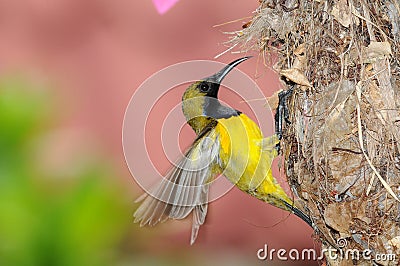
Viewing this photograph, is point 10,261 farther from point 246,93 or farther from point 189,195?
point 246,93

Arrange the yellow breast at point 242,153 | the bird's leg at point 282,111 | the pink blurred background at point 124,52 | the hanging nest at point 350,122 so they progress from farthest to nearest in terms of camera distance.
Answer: the pink blurred background at point 124,52 → the yellow breast at point 242,153 → the bird's leg at point 282,111 → the hanging nest at point 350,122

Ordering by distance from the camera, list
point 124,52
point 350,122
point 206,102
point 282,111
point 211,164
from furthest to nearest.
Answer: point 124,52 → point 206,102 → point 211,164 → point 282,111 → point 350,122

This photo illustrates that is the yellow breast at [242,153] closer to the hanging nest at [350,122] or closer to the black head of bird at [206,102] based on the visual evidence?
the black head of bird at [206,102]

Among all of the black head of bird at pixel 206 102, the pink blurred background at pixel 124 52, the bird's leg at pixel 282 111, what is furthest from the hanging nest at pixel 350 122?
the pink blurred background at pixel 124 52

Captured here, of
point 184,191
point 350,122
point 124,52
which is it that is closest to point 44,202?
point 184,191

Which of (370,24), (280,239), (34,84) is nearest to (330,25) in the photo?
(370,24)

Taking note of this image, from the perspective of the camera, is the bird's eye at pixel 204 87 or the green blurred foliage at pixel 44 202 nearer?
the green blurred foliage at pixel 44 202

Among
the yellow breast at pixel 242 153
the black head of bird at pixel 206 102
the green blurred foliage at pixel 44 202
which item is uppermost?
the black head of bird at pixel 206 102

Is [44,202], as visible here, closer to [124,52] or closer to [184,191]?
[184,191]
